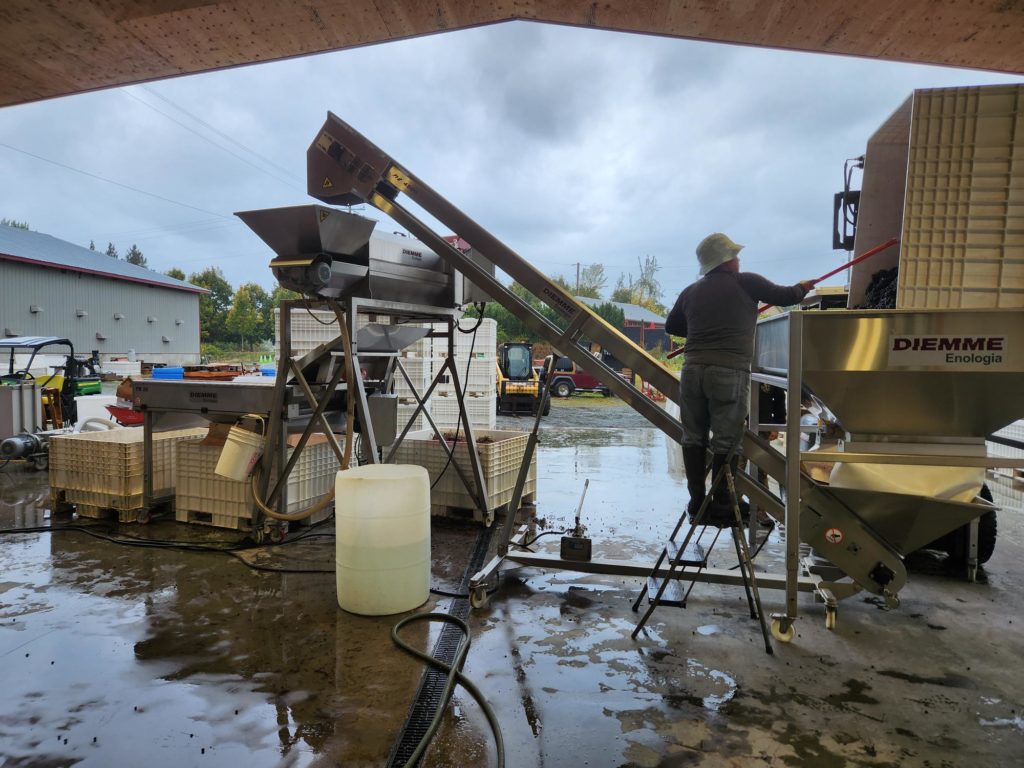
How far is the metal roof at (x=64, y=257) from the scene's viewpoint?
22578 millimetres

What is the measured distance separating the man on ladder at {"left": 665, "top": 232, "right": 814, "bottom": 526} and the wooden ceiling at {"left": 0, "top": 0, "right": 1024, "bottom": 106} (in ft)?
4.45

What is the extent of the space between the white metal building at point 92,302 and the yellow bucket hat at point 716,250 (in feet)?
87.7

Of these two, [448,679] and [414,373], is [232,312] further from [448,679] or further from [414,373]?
[448,679]

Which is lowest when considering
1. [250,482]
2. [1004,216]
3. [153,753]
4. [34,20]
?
[153,753]

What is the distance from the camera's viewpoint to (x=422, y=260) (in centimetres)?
500

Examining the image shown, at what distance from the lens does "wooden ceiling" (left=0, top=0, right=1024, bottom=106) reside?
10.5 ft

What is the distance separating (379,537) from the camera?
3385 mm

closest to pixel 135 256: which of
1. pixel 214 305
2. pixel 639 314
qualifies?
pixel 214 305

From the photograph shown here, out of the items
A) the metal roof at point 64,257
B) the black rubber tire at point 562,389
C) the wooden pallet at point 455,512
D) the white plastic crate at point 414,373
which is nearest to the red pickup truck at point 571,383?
the black rubber tire at point 562,389

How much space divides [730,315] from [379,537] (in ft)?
7.87

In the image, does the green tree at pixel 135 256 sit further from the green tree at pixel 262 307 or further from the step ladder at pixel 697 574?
the step ladder at pixel 697 574

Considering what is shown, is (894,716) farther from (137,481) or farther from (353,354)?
(137,481)

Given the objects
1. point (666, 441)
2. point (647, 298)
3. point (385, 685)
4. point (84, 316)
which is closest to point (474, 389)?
point (666, 441)

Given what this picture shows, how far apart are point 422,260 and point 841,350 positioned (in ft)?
11.0
